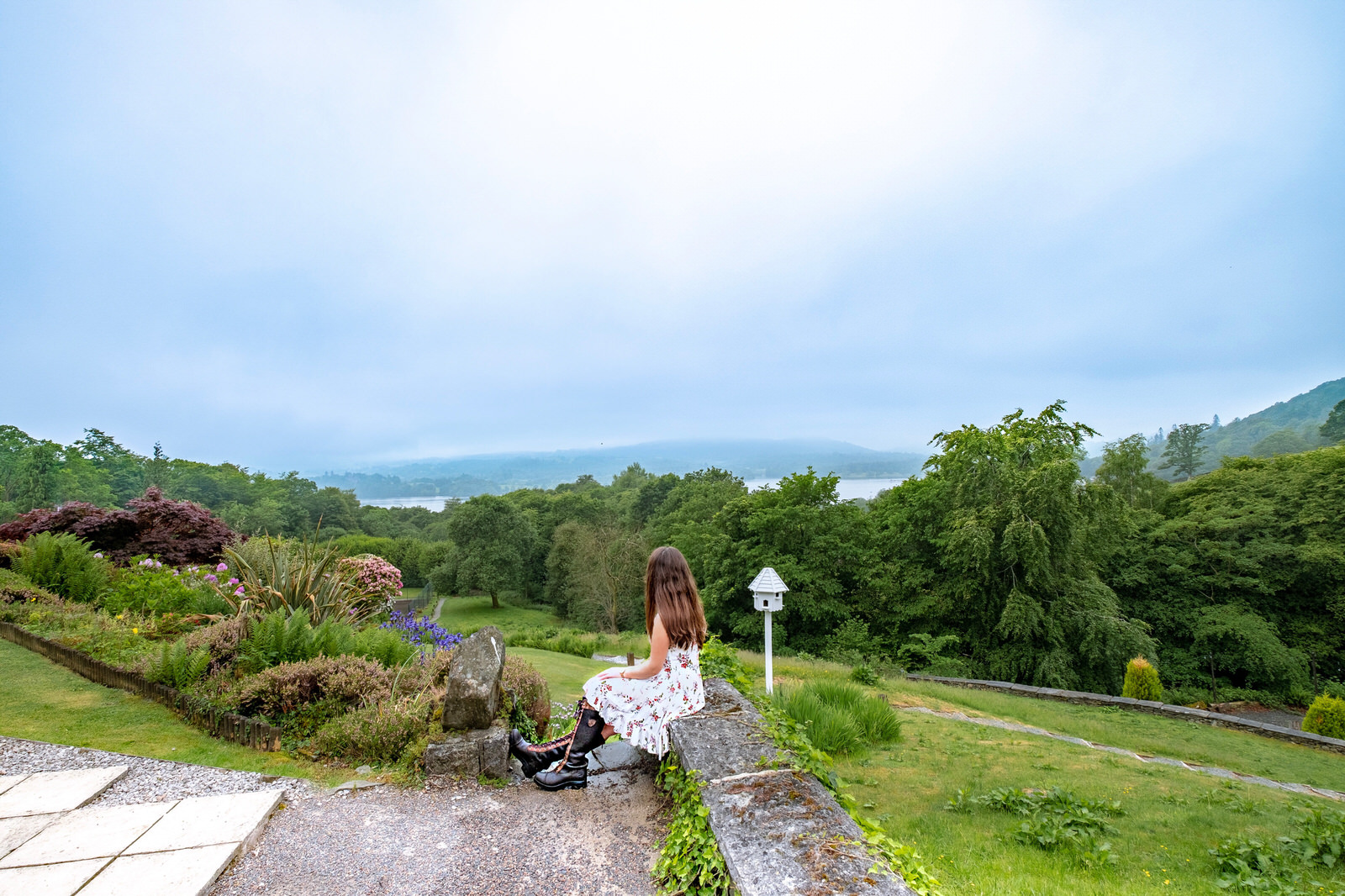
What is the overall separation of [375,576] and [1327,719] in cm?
1960

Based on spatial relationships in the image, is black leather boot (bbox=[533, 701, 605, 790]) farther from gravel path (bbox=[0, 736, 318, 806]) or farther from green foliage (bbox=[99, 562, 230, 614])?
green foliage (bbox=[99, 562, 230, 614])

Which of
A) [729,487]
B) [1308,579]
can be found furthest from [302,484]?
[1308,579]

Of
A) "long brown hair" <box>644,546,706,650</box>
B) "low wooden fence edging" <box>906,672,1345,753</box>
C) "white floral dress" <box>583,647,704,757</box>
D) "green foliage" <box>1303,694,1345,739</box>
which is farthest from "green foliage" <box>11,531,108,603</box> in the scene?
"green foliage" <box>1303,694,1345,739</box>

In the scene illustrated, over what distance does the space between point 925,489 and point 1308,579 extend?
12.7 m

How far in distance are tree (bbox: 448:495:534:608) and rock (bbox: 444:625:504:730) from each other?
121 ft

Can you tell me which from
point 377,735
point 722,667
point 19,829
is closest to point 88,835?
point 19,829

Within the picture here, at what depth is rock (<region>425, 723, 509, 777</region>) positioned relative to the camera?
374cm

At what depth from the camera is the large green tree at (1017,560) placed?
61.6 ft

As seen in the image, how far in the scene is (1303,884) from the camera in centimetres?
363

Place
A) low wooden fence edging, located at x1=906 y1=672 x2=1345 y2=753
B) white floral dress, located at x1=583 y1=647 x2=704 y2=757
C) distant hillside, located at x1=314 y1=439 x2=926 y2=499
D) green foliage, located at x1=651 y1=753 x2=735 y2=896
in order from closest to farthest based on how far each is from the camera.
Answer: green foliage, located at x1=651 y1=753 x2=735 y2=896, white floral dress, located at x1=583 y1=647 x2=704 y2=757, low wooden fence edging, located at x1=906 y1=672 x2=1345 y2=753, distant hillside, located at x1=314 y1=439 x2=926 y2=499

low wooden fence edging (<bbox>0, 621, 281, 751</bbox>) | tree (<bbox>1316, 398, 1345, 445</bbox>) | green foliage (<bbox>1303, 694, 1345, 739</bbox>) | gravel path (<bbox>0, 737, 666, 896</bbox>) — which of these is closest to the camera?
gravel path (<bbox>0, 737, 666, 896</bbox>)

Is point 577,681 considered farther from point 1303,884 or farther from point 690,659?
point 1303,884

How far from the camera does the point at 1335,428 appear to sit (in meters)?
34.7

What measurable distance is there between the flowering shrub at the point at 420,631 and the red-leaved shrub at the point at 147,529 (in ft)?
16.4
